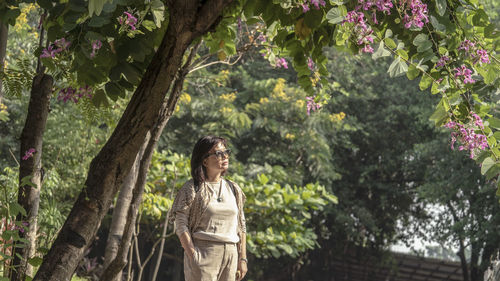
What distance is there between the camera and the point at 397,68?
3088 mm

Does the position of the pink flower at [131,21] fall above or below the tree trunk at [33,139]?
above

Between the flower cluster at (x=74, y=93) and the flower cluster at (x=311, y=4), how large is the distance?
1.33 metres

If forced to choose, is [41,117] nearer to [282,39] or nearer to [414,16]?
[282,39]

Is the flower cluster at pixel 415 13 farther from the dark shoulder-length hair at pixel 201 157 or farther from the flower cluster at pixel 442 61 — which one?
the dark shoulder-length hair at pixel 201 157

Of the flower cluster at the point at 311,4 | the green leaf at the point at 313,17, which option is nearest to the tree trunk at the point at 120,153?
the flower cluster at the point at 311,4

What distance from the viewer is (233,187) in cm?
453

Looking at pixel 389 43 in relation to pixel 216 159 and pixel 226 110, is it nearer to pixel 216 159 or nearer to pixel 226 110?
pixel 216 159

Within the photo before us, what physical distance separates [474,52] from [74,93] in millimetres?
2222

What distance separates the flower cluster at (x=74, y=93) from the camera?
144 inches

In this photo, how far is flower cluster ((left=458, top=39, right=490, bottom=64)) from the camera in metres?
3.35

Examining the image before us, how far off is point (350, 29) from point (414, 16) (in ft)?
0.99

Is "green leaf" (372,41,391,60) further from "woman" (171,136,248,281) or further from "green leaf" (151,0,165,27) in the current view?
"woman" (171,136,248,281)

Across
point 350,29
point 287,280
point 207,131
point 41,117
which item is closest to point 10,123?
point 207,131

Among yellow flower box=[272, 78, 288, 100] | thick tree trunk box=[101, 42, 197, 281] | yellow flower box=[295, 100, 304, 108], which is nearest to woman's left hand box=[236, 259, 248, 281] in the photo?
thick tree trunk box=[101, 42, 197, 281]
